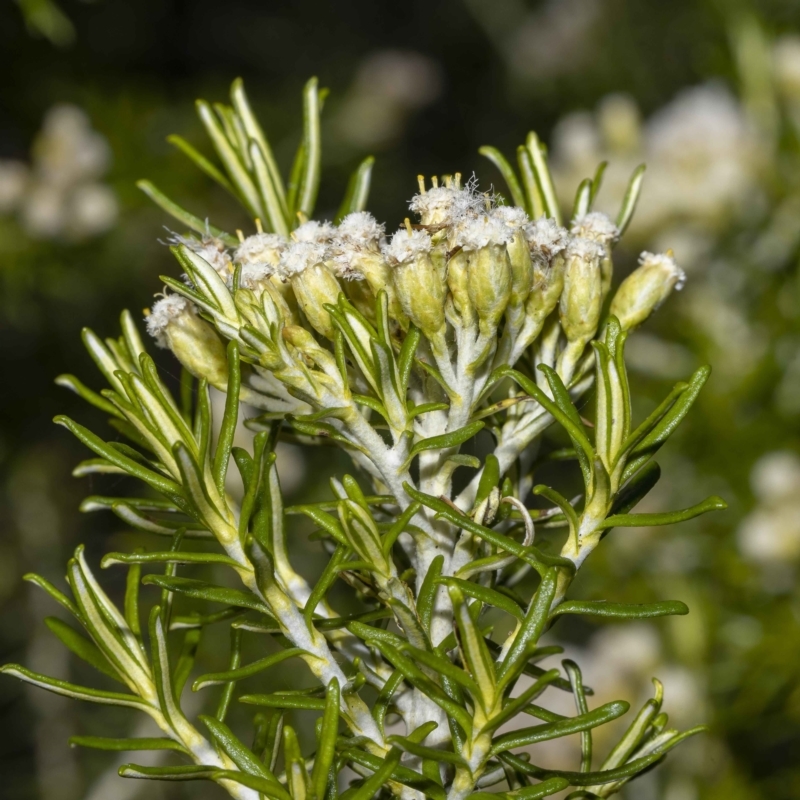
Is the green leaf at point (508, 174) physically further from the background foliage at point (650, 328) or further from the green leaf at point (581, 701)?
the background foliage at point (650, 328)

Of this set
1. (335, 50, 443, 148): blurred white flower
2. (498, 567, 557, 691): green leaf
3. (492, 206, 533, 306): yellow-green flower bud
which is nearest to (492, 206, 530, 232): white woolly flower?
(492, 206, 533, 306): yellow-green flower bud

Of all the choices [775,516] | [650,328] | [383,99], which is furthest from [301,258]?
[383,99]

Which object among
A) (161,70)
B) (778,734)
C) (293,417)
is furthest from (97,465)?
(161,70)

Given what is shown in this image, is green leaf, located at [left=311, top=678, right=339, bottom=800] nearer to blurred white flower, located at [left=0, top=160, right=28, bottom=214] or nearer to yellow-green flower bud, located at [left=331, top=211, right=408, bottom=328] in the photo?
yellow-green flower bud, located at [left=331, top=211, right=408, bottom=328]

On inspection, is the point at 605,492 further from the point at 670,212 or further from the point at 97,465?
the point at 670,212

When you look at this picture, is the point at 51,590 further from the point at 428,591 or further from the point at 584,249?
the point at 584,249

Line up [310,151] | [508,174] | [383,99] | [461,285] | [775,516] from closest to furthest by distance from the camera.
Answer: [461,285] < [508,174] < [310,151] < [775,516] < [383,99]
